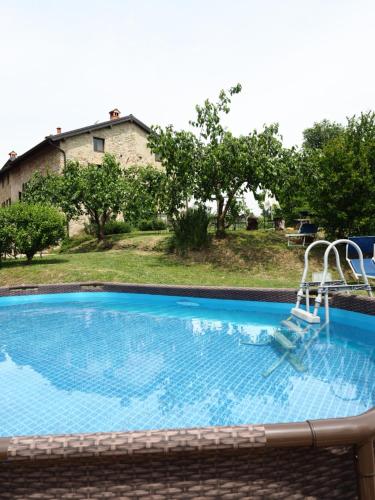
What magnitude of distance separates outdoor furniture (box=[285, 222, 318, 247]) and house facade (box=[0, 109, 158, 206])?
44.8 ft

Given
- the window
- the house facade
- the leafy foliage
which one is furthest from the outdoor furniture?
the window

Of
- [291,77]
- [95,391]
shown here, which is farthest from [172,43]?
[95,391]

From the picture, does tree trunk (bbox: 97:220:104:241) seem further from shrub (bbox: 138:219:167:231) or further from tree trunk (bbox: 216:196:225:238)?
tree trunk (bbox: 216:196:225:238)

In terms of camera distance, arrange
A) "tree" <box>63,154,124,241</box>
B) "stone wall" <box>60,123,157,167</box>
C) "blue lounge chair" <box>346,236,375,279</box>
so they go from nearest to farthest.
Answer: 1. "blue lounge chair" <box>346,236,375,279</box>
2. "tree" <box>63,154,124,241</box>
3. "stone wall" <box>60,123,157,167</box>

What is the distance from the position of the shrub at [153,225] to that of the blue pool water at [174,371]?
1626 centimetres

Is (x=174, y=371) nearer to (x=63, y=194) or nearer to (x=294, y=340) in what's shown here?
(x=294, y=340)

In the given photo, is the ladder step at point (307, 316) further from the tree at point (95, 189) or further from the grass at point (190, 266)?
the tree at point (95, 189)

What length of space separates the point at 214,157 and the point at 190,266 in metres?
4.41

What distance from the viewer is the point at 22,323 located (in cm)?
855

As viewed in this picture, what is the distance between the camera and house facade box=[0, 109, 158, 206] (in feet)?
81.6

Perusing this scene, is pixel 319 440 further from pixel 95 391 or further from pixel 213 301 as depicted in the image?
pixel 213 301

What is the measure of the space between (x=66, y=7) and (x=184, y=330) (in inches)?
376

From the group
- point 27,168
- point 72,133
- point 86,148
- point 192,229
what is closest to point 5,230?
point 192,229

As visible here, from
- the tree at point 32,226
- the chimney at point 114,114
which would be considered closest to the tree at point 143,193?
the tree at point 32,226
